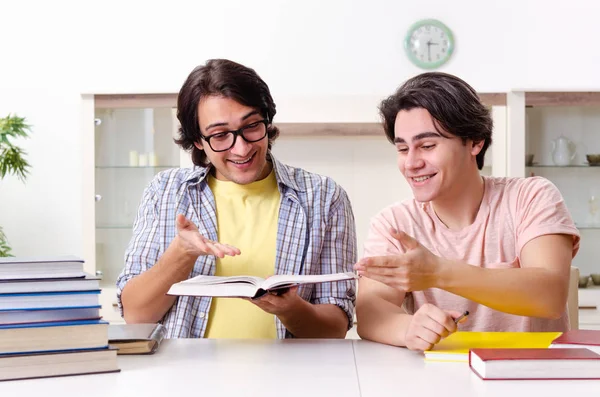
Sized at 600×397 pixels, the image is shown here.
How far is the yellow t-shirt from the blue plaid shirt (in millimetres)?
26

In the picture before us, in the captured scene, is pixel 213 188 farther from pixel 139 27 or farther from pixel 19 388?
pixel 139 27

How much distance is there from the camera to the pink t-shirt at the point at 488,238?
1837 mm

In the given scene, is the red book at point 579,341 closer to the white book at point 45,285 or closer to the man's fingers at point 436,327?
the man's fingers at point 436,327

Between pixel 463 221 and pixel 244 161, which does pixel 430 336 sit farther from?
pixel 244 161

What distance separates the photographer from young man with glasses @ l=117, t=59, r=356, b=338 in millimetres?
1956

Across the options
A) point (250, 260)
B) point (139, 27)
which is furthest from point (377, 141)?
point (250, 260)

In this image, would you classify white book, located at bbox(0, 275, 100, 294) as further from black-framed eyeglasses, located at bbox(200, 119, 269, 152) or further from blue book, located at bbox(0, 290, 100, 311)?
black-framed eyeglasses, located at bbox(200, 119, 269, 152)

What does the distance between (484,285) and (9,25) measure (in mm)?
3938

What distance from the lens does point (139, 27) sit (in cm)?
452

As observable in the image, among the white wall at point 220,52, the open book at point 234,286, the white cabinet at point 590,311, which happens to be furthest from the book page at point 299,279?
the white wall at point 220,52

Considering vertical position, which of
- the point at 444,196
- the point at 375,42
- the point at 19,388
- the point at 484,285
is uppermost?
the point at 375,42

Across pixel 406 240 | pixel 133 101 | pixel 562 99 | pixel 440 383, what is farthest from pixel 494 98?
pixel 440 383

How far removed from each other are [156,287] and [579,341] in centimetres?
98

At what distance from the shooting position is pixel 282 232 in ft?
6.63
